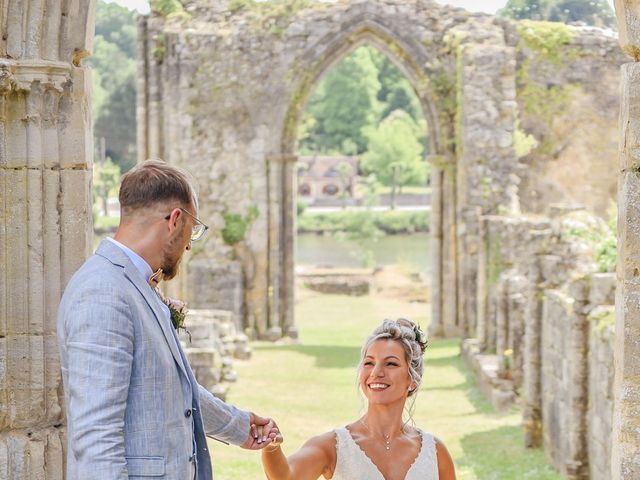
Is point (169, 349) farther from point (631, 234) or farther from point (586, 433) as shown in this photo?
point (586, 433)

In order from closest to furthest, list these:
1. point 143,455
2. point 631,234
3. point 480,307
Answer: point 143,455 → point 631,234 → point 480,307

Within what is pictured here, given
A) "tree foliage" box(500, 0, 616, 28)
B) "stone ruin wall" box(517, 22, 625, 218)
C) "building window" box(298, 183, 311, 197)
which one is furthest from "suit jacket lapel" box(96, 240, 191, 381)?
"building window" box(298, 183, 311, 197)

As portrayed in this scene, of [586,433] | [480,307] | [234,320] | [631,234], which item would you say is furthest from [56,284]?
[234,320]

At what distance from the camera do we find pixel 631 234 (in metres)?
4.04

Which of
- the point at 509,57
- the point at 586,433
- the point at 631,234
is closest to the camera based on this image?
the point at 631,234

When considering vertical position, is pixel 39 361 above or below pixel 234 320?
above

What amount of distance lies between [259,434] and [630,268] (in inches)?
55.9

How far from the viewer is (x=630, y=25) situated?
13.3ft

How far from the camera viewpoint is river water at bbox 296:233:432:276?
38781mm

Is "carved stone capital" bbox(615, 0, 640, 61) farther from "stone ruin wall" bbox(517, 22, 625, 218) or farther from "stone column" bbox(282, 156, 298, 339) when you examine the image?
"stone column" bbox(282, 156, 298, 339)

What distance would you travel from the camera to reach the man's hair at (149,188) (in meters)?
3.08

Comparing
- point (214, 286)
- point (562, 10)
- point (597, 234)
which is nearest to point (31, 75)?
point (597, 234)

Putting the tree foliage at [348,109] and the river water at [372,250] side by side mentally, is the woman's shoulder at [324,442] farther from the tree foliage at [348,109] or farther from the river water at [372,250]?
the tree foliage at [348,109]

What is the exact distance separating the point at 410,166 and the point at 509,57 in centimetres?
3681
